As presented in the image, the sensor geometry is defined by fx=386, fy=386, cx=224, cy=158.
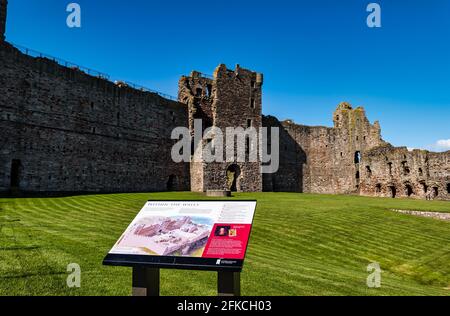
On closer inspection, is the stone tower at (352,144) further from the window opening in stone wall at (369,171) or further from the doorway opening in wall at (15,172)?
the doorway opening in wall at (15,172)

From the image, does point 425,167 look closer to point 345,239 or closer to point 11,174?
point 345,239

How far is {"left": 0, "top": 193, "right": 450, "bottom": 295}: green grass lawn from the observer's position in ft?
24.6

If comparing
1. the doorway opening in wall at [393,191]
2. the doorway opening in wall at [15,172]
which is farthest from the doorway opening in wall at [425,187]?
the doorway opening in wall at [15,172]

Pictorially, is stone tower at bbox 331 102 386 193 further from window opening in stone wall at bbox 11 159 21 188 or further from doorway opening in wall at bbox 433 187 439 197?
window opening in stone wall at bbox 11 159 21 188

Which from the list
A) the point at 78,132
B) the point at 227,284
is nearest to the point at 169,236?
the point at 227,284

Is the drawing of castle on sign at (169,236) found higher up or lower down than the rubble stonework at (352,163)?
lower down

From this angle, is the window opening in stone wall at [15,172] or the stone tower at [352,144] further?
the stone tower at [352,144]

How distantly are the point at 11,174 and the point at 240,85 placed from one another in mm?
22083

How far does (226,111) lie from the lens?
122ft

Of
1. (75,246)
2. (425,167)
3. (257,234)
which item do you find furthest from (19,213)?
(425,167)

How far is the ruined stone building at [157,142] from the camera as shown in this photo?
83.6 feet

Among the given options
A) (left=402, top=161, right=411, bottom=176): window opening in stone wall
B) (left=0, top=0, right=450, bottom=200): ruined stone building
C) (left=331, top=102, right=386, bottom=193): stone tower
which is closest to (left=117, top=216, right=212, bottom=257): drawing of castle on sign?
(left=0, top=0, right=450, bottom=200): ruined stone building

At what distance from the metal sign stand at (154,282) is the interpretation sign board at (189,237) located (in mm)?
220

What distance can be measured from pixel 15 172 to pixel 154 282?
75.6 feet
